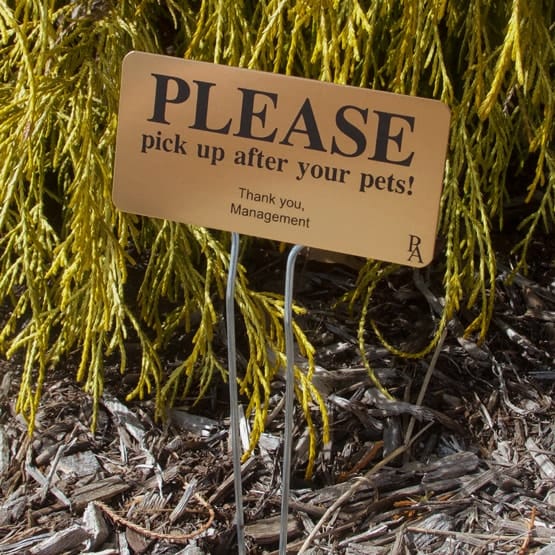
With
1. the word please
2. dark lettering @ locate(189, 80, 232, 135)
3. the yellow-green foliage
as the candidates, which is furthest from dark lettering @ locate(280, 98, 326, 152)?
the yellow-green foliage

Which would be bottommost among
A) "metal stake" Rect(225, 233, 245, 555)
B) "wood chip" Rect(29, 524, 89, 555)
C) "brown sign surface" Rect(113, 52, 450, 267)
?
"wood chip" Rect(29, 524, 89, 555)

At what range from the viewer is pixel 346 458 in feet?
5.57

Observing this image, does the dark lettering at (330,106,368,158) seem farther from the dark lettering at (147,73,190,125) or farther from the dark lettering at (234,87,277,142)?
the dark lettering at (147,73,190,125)

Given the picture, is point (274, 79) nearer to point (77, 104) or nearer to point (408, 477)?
point (77, 104)

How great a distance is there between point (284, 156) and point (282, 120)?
5 centimetres

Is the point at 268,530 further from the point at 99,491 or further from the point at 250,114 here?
the point at 250,114

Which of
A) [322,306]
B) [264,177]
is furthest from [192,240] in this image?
[264,177]

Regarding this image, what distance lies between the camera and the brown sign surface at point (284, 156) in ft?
3.72

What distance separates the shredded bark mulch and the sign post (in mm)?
648

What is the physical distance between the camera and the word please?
1132mm

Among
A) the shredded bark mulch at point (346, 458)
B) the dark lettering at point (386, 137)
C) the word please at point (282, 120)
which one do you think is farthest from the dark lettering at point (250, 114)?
the shredded bark mulch at point (346, 458)

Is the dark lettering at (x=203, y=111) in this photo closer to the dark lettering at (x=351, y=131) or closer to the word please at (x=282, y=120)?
the word please at (x=282, y=120)

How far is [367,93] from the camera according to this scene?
1120 millimetres

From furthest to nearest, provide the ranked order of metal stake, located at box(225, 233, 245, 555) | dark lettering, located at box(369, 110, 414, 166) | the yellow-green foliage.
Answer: the yellow-green foliage → metal stake, located at box(225, 233, 245, 555) → dark lettering, located at box(369, 110, 414, 166)
